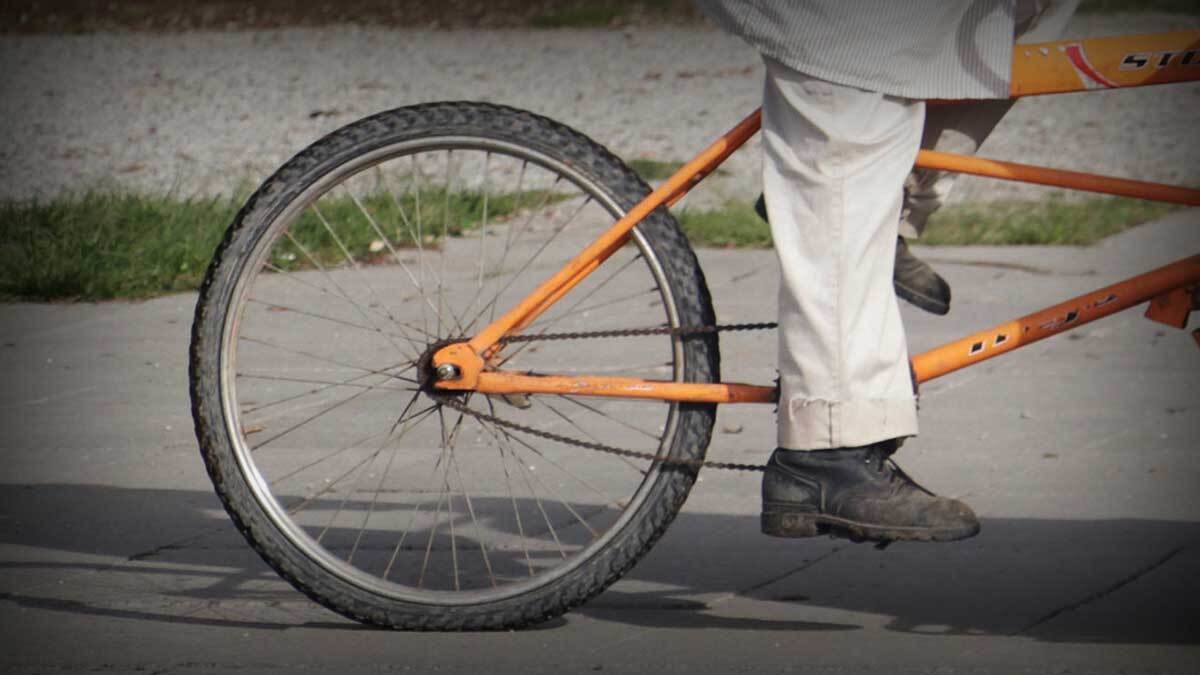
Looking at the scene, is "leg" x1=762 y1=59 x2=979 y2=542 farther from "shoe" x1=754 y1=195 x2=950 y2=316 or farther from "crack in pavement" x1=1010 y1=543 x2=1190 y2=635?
"shoe" x1=754 y1=195 x2=950 y2=316

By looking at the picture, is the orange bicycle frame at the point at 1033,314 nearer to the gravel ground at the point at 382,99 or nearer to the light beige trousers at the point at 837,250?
the light beige trousers at the point at 837,250

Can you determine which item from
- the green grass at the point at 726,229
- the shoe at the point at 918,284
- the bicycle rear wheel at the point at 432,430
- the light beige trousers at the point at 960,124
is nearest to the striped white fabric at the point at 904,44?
the light beige trousers at the point at 960,124

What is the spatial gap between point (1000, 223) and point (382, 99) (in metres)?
5.26

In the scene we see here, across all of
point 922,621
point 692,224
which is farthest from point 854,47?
point 692,224

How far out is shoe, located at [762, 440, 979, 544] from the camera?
129 inches

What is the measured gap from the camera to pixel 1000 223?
25.1 ft

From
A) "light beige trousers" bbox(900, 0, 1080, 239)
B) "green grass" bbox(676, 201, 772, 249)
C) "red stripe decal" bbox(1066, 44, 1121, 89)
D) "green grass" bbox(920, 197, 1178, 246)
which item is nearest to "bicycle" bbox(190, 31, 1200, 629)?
"red stripe decal" bbox(1066, 44, 1121, 89)

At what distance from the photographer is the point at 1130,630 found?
3.37 meters

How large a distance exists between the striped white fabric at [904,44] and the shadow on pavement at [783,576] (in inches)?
37.2

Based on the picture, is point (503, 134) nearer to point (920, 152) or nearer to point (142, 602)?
point (920, 152)

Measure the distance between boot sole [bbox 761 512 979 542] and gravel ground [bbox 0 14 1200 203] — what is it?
4902 mm

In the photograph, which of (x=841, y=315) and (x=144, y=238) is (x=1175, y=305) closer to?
(x=841, y=315)

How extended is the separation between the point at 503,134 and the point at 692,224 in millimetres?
4129

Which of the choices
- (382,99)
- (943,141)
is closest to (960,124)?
(943,141)
